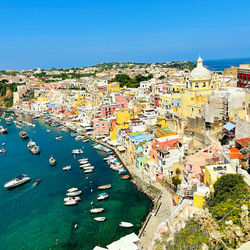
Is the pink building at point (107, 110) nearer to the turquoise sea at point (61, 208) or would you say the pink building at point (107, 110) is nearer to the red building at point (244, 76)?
the turquoise sea at point (61, 208)

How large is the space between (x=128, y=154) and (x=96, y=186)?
856 cm

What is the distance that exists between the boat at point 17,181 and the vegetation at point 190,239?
23.8 m

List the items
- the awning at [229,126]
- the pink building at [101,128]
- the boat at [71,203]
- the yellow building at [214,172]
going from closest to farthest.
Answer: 1. the yellow building at [214,172]
2. the awning at [229,126]
3. the boat at [71,203]
4. the pink building at [101,128]

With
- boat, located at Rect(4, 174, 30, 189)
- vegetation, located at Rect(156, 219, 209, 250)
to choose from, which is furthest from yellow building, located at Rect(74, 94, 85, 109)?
vegetation, located at Rect(156, 219, 209, 250)

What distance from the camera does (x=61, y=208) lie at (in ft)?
91.5

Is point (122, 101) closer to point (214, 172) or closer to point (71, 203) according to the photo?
point (71, 203)

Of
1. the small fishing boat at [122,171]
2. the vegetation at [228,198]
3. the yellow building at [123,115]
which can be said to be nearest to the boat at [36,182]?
the small fishing boat at [122,171]

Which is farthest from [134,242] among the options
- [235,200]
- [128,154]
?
[128,154]

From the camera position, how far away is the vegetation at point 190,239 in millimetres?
13659

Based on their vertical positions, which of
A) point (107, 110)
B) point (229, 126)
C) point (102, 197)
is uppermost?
point (229, 126)

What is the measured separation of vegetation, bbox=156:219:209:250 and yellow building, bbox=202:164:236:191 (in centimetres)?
546

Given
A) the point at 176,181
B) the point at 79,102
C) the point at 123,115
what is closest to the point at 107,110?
the point at 123,115

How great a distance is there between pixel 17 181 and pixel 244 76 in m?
34.8

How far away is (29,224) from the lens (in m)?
25.7
